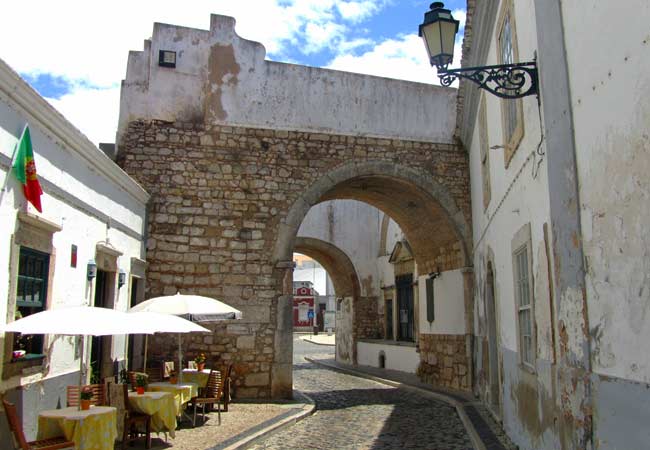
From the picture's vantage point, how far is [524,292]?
6.27 meters

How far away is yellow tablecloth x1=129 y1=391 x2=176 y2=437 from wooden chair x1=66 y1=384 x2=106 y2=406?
1.36 feet

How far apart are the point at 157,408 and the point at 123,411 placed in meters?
0.37

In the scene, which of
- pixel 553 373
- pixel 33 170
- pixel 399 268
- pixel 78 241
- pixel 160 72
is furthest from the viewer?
pixel 399 268

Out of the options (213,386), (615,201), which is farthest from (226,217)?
(615,201)

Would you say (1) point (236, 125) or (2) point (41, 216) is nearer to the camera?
(2) point (41, 216)

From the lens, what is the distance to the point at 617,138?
3.16 m

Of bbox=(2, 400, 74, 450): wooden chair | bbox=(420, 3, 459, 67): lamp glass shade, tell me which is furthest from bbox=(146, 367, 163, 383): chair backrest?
bbox=(420, 3, 459, 67): lamp glass shade

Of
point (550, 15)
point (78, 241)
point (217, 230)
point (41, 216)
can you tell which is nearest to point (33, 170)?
point (41, 216)

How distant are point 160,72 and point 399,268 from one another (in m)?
10.1

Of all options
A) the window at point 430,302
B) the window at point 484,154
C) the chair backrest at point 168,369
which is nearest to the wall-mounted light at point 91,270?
the chair backrest at point 168,369

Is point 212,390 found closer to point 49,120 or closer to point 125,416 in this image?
point 125,416

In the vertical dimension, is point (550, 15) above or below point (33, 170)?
above

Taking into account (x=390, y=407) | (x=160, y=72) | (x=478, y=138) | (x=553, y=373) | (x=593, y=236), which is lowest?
(x=390, y=407)

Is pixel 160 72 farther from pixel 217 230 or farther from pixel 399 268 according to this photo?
pixel 399 268
